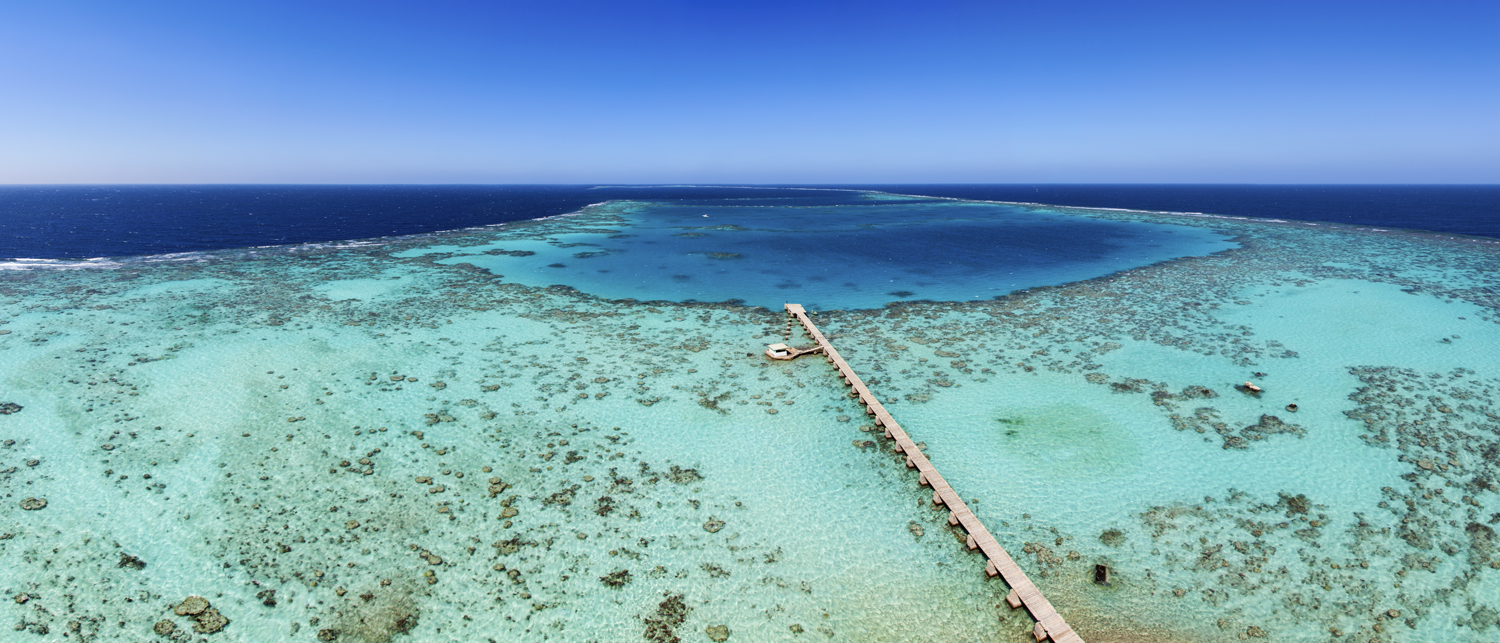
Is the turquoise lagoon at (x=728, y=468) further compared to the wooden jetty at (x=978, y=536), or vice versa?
the turquoise lagoon at (x=728, y=468)

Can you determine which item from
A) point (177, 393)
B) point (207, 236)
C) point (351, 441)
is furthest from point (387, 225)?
point (351, 441)

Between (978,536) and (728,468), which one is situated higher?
(728,468)

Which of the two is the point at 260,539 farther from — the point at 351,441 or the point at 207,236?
the point at 207,236

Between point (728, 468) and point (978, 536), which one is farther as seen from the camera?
point (728, 468)

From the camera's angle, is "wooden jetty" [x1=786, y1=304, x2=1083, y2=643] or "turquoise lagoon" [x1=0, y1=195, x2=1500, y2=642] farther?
"turquoise lagoon" [x1=0, y1=195, x2=1500, y2=642]
